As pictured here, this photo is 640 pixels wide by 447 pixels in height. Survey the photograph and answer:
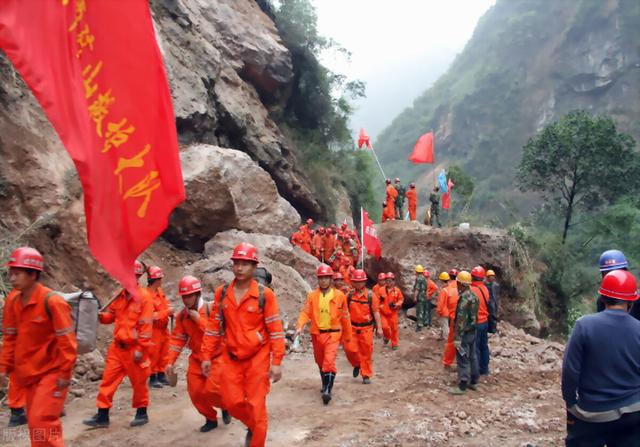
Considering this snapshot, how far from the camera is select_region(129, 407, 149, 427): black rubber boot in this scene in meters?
5.54

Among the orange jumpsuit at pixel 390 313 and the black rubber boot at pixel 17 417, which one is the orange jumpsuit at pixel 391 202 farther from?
the black rubber boot at pixel 17 417

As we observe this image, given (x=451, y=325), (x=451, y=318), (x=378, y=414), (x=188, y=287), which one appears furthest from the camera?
(x=451, y=318)

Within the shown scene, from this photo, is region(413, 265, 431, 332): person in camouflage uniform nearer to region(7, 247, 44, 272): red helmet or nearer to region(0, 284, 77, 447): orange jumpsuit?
region(0, 284, 77, 447): orange jumpsuit

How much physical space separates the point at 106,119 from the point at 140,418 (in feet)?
12.3

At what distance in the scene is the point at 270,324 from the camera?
4.61m

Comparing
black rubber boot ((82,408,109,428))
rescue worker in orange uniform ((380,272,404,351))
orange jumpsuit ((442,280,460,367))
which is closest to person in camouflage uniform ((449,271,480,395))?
orange jumpsuit ((442,280,460,367))

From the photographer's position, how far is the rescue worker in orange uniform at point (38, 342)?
153 inches

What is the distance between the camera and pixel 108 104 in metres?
3.28

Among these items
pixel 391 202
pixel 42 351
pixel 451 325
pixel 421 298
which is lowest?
pixel 421 298

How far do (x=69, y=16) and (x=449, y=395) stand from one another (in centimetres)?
659

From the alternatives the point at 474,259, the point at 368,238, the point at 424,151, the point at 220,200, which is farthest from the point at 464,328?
the point at 424,151

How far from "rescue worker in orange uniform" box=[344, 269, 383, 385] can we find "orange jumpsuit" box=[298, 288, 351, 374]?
0.81 meters

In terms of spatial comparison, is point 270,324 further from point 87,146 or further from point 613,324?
point 613,324

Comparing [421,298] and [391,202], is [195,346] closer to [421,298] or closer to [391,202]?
[421,298]
